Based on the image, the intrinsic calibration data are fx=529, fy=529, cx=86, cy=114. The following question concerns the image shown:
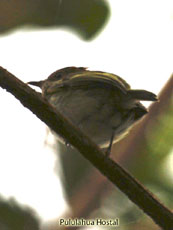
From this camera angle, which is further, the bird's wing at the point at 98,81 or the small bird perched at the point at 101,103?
the small bird perched at the point at 101,103

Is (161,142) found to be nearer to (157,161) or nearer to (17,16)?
(157,161)

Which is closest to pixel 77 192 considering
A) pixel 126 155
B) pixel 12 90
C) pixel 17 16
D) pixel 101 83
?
pixel 126 155

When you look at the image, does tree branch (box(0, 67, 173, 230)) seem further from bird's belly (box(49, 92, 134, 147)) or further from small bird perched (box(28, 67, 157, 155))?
bird's belly (box(49, 92, 134, 147))

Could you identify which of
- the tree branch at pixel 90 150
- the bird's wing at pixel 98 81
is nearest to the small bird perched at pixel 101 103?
the bird's wing at pixel 98 81

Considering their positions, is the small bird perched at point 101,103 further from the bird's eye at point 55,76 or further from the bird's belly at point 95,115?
the bird's eye at point 55,76

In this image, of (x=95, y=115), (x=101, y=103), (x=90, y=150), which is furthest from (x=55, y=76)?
(x=90, y=150)

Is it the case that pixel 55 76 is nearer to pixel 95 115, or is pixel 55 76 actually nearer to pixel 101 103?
pixel 95 115

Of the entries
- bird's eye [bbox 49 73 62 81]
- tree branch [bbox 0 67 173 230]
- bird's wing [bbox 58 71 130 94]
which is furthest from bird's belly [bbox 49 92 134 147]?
tree branch [bbox 0 67 173 230]

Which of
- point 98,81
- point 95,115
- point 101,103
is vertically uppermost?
point 98,81
